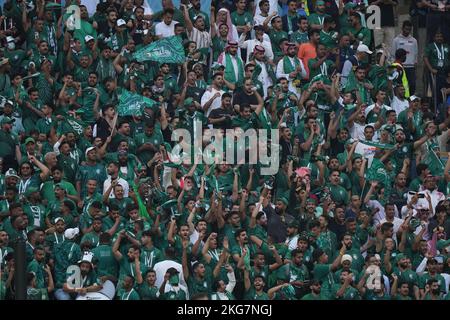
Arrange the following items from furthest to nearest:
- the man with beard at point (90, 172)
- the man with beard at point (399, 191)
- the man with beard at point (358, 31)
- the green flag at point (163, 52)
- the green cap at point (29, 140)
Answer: the man with beard at point (358, 31)
the green flag at point (163, 52)
the man with beard at point (399, 191)
the green cap at point (29, 140)
the man with beard at point (90, 172)

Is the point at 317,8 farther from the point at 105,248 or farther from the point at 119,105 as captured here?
the point at 105,248

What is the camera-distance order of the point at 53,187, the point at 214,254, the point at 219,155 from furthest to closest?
the point at 219,155, the point at 53,187, the point at 214,254

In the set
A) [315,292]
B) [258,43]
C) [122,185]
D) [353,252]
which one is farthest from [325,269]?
[258,43]

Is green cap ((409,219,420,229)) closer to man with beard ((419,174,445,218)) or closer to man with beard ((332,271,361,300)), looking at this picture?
man with beard ((419,174,445,218))

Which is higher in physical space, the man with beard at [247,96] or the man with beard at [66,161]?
the man with beard at [247,96]

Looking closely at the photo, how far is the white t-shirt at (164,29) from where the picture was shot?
30.2 m

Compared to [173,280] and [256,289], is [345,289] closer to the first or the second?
[256,289]

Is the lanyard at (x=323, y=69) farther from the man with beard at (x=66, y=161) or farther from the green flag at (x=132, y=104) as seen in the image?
the man with beard at (x=66, y=161)

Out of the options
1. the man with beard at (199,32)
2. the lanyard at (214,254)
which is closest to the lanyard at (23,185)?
the lanyard at (214,254)

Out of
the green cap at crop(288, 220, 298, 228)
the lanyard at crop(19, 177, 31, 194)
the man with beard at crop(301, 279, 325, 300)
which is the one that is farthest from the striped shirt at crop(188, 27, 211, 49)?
the man with beard at crop(301, 279, 325, 300)

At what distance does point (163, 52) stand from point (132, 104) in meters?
1.29

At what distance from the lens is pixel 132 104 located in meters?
28.6

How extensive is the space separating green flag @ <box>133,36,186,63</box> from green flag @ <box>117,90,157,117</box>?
2.97 feet

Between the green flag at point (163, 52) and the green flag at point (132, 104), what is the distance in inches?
35.6
